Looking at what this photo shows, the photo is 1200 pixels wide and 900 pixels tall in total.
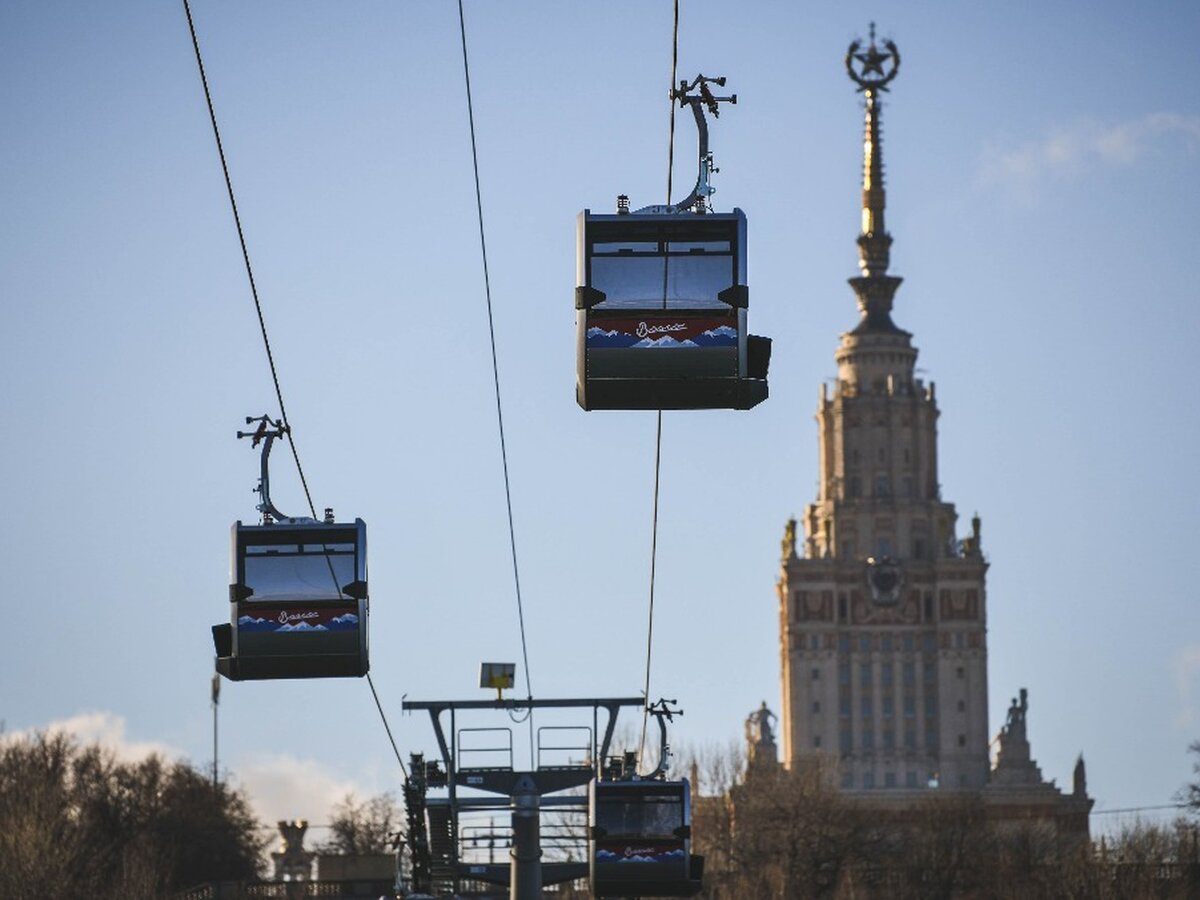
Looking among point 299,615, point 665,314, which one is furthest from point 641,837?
point 665,314

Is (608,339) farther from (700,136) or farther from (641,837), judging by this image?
(641,837)

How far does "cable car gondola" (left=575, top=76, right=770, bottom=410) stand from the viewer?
56.8 meters

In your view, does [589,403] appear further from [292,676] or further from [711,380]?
[292,676]

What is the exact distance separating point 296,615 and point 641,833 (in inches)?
1012

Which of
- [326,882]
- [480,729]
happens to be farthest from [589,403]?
[326,882]

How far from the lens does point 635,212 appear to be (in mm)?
57969

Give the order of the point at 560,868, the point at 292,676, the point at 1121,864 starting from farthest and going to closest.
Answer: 1. the point at 1121,864
2. the point at 560,868
3. the point at 292,676

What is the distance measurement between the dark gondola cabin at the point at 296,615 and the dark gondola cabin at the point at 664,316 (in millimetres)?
14349

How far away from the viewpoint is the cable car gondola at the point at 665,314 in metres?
56.8

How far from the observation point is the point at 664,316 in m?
57.1

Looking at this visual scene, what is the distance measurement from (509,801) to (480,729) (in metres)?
2.28

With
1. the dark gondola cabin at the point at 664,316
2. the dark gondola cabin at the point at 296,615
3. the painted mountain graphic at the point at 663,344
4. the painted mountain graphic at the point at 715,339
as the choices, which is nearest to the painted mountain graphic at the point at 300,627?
the dark gondola cabin at the point at 296,615

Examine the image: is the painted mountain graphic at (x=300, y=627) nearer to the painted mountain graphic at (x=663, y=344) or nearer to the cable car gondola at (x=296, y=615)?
the cable car gondola at (x=296, y=615)

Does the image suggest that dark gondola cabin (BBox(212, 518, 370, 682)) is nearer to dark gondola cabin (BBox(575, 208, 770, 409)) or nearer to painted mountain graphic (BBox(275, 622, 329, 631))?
painted mountain graphic (BBox(275, 622, 329, 631))
